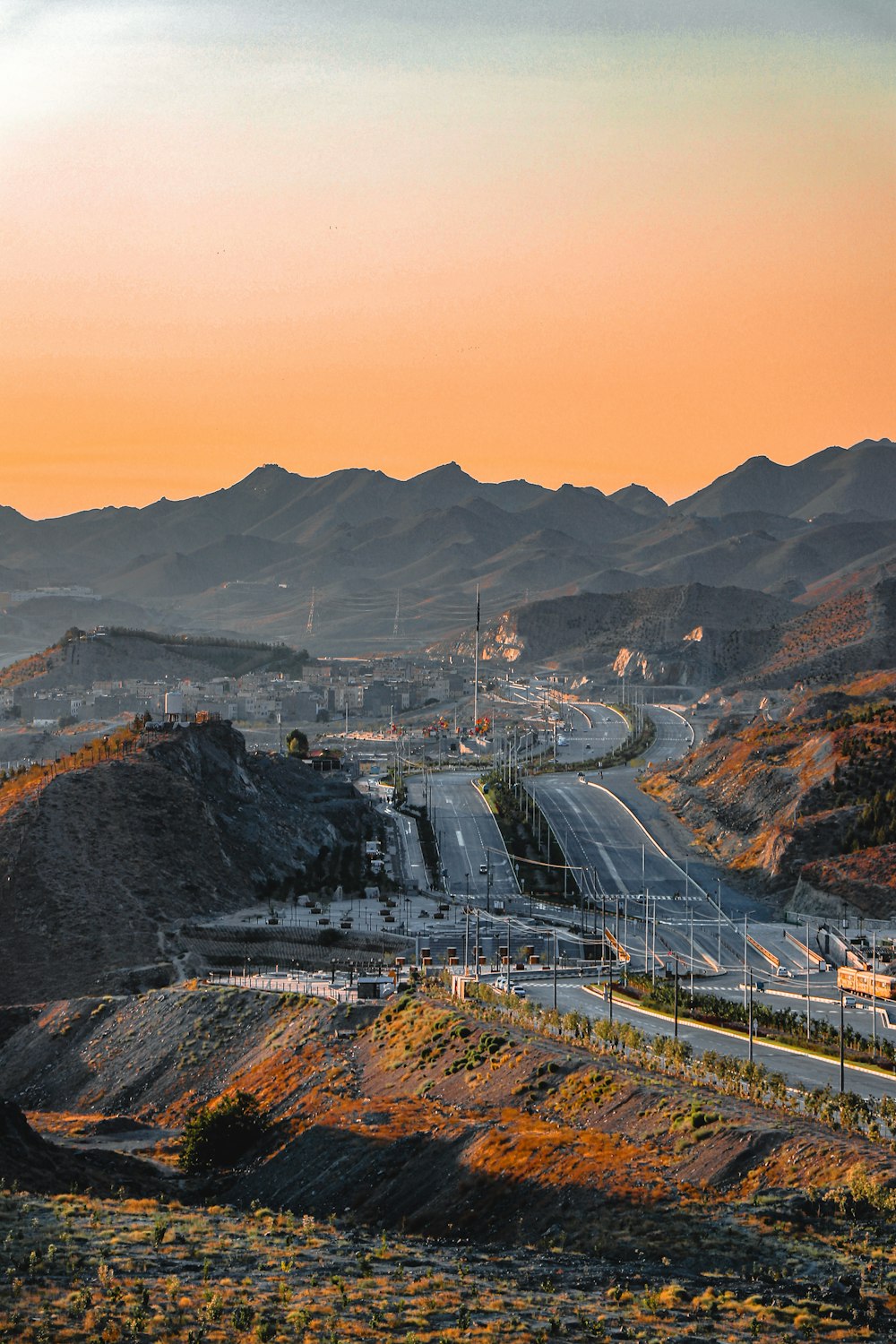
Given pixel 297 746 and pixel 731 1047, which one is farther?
pixel 297 746

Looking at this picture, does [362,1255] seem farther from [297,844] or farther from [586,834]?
[586,834]

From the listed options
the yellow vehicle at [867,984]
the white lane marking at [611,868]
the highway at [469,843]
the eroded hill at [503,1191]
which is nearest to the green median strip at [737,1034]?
the eroded hill at [503,1191]

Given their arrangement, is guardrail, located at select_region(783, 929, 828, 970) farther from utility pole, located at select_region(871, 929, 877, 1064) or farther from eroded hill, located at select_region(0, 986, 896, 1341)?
eroded hill, located at select_region(0, 986, 896, 1341)

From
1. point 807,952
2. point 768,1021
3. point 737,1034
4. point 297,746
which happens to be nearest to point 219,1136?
point 737,1034

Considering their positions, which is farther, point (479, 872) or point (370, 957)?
point (479, 872)

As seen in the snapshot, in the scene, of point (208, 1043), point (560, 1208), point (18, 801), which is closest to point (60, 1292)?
point (560, 1208)

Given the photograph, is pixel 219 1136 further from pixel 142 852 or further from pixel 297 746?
pixel 297 746

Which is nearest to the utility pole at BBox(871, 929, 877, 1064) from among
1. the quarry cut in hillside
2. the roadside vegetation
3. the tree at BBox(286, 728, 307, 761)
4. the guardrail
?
the roadside vegetation
